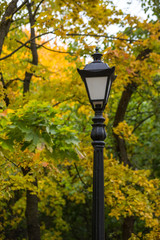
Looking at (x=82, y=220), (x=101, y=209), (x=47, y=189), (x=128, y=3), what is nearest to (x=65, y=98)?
(x=128, y=3)

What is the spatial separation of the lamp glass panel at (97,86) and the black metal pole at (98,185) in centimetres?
21

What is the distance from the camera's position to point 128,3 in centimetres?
803

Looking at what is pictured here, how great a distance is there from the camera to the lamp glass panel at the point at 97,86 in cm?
354

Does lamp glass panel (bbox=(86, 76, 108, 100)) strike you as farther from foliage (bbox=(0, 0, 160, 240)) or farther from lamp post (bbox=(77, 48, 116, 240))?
foliage (bbox=(0, 0, 160, 240))

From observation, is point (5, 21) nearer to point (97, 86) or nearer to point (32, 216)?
point (97, 86)

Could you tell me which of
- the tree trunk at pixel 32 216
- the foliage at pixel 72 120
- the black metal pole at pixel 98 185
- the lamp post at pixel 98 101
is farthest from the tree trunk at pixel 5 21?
the tree trunk at pixel 32 216

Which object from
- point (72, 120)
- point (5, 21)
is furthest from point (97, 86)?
point (72, 120)

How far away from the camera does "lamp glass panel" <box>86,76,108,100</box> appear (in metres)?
3.54

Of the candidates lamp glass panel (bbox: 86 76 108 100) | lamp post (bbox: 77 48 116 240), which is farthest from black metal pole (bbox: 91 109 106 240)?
lamp glass panel (bbox: 86 76 108 100)

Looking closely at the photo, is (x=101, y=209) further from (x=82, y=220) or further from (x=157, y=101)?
(x=82, y=220)

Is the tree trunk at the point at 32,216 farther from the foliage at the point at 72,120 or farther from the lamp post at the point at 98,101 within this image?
the lamp post at the point at 98,101

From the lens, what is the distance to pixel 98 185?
11.1 feet

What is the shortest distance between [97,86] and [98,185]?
117cm

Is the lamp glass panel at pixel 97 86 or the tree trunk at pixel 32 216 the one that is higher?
the lamp glass panel at pixel 97 86
